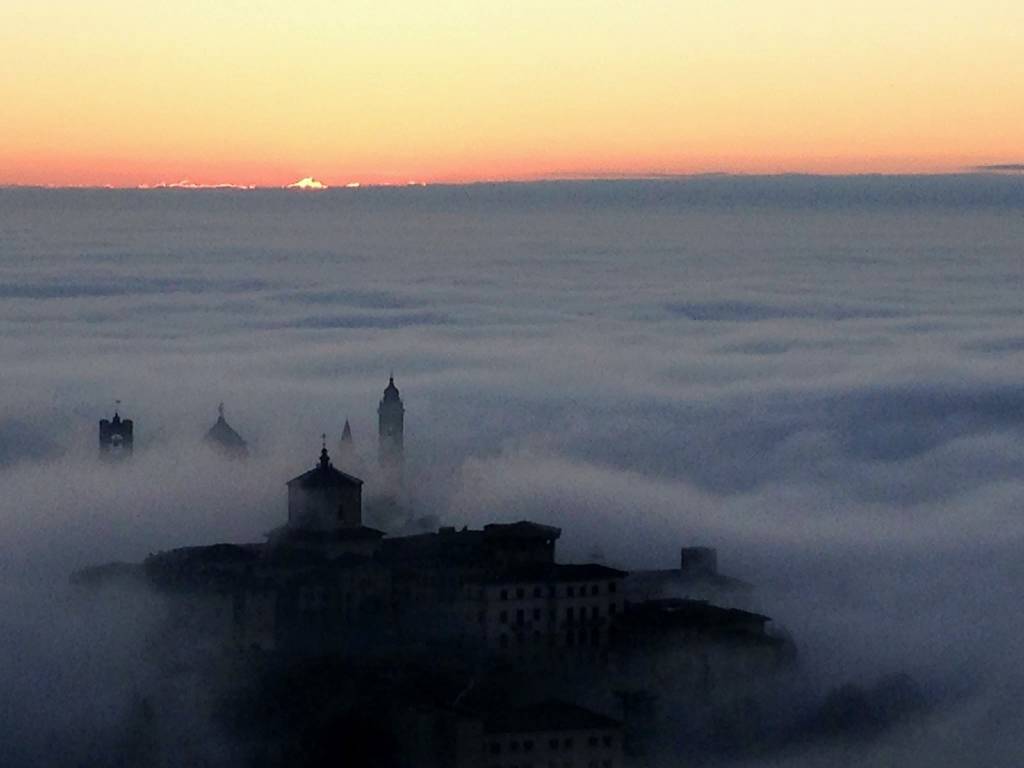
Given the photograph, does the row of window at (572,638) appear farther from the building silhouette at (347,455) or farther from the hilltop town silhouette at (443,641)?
the building silhouette at (347,455)

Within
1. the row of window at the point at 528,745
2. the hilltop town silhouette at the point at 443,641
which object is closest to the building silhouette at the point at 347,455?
the hilltop town silhouette at the point at 443,641

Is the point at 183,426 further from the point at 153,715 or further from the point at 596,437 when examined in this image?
the point at 153,715

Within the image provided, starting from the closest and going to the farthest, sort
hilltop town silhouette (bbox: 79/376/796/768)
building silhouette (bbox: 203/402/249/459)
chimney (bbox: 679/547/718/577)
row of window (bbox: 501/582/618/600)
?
hilltop town silhouette (bbox: 79/376/796/768), row of window (bbox: 501/582/618/600), chimney (bbox: 679/547/718/577), building silhouette (bbox: 203/402/249/459)

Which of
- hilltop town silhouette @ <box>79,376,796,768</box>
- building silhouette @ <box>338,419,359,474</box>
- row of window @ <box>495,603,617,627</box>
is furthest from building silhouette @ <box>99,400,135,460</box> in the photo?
row of window @ <box>495,603,617,627</box>

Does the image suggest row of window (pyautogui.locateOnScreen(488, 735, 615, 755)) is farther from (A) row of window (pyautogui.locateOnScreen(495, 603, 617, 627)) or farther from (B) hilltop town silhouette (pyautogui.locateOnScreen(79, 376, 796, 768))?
(A) row of window (pyautogui.locateOnScreen(495, 603, 617, 627))

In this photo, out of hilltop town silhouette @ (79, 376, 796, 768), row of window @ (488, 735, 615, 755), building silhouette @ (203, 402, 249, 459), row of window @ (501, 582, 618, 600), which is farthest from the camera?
building silhouette @ (203, 402, 249, 459)
